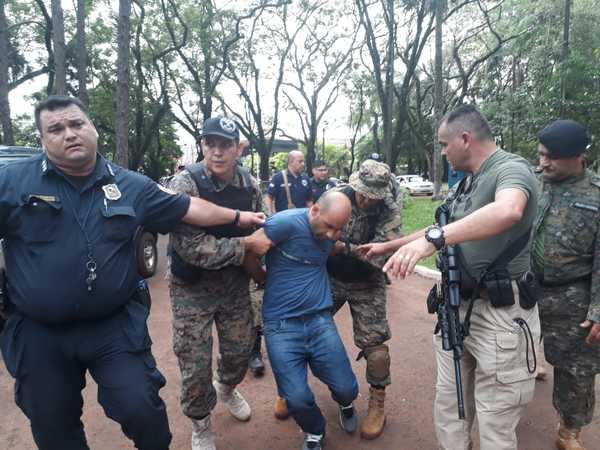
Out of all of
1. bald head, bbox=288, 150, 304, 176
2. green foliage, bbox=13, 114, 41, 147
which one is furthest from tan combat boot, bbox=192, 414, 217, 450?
green foliage, bbox=13, 114, 41, 147

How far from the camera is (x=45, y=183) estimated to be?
6.91 ft

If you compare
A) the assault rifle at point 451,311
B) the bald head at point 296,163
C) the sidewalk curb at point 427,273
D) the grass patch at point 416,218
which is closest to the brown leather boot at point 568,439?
the assault rifle at point 451,311

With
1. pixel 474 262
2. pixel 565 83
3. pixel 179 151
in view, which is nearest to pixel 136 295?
pixel 474 262

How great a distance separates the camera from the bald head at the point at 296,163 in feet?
22.9

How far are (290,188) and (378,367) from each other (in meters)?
4.24

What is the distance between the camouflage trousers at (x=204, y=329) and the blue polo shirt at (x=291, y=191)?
157 inches

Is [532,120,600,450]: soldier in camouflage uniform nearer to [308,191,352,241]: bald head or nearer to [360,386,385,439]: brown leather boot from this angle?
[360,386,385,439]: brown leather boot

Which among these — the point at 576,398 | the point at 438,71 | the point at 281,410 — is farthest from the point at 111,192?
the point at 438,71

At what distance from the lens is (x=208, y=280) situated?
2787 millimetres

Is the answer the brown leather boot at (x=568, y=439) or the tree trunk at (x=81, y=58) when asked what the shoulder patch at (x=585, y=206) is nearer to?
the brown leather boot at (x=568, y=439)

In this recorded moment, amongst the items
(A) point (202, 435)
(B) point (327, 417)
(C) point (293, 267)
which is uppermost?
(C) point (293, 267)

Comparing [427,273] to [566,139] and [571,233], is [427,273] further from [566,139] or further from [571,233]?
[566,139]

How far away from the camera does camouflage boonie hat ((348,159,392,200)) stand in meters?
3.04

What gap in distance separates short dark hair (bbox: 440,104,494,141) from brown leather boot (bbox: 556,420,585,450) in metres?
1.92
